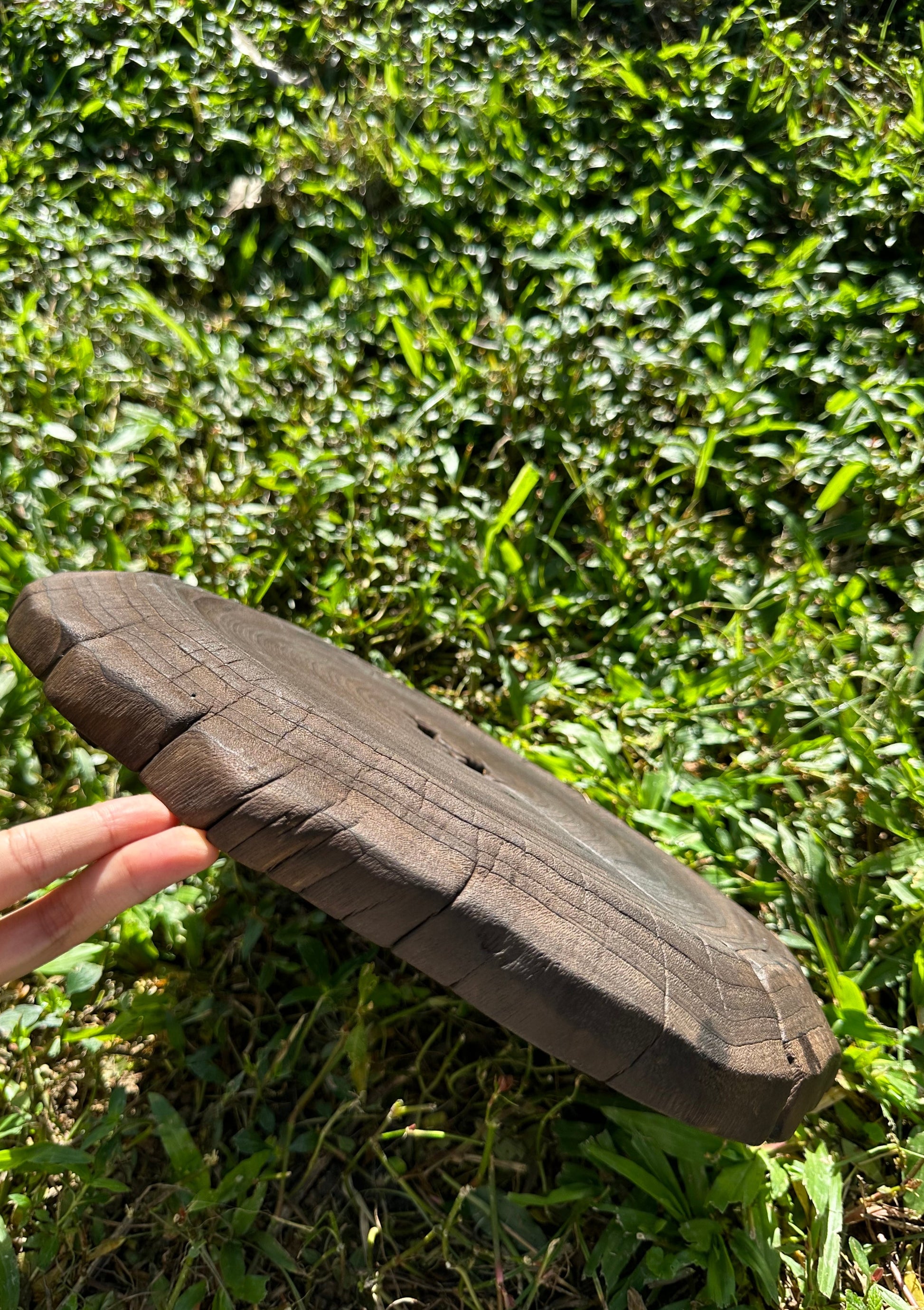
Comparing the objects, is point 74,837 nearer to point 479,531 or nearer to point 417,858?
point 417,858

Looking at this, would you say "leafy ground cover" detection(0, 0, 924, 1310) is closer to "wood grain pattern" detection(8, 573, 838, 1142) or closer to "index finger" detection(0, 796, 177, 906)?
"index finger" detection(0, 796, 177, 906)

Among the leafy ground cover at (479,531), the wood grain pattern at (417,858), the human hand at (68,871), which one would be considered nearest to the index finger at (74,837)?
the human hand at (68,871)

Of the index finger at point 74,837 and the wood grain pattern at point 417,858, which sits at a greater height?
the wood grain pattern at point 417,858

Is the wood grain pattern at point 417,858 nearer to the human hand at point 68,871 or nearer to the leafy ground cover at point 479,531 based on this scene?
the human hand at point 68,871

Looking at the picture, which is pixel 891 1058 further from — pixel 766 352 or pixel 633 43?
pixel 633 43

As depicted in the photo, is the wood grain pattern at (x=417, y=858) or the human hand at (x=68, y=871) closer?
the wood grain pattern at (x=417, y=858)

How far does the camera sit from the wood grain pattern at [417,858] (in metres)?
1.15

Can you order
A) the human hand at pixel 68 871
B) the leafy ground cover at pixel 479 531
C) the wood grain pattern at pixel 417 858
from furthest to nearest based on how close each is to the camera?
the leafy ground cover at pixel 479 531 → the human hand at pixel 68 871 → the wood grain pattern at pixel 417 858

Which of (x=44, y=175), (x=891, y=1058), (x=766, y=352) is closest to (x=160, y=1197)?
(x=891, y=1058)

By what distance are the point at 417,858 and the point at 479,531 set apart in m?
1.74

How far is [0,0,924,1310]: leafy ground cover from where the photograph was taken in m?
1.87

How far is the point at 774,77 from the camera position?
11.2ft

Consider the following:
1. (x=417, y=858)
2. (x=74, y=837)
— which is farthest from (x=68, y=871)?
(x=417, y=858)

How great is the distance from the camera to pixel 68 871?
1.68 m
